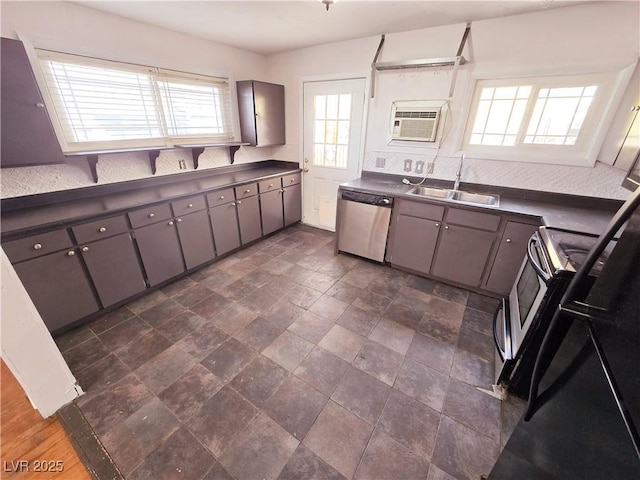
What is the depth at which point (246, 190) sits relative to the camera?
3135mm

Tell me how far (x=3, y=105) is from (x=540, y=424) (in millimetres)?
3137

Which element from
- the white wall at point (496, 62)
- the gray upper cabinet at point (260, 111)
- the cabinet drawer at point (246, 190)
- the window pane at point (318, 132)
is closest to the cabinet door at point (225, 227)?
the cabinet drawer at point (246, 190)

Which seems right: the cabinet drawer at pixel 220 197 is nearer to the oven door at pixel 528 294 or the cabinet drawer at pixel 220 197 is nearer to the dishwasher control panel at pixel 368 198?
the dishwasher control panel at pixel 368 198

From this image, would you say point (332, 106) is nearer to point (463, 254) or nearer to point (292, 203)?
point (292, 203)

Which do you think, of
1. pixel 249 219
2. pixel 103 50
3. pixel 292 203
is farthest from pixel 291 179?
pixel 103 50

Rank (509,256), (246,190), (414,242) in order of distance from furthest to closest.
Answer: (246,190) → (414,242) → (509,256)

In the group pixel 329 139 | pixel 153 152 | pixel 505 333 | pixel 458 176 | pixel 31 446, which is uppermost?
pixel 329 139

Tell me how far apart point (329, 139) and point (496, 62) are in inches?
74.9

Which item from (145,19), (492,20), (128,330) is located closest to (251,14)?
(145,19)

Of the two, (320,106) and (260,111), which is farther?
(320,106)

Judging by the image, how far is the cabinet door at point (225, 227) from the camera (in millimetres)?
2881

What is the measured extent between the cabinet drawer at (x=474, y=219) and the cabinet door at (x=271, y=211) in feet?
7.15

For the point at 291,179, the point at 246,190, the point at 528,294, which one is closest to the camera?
the point at 528,294

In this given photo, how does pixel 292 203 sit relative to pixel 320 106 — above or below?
below
